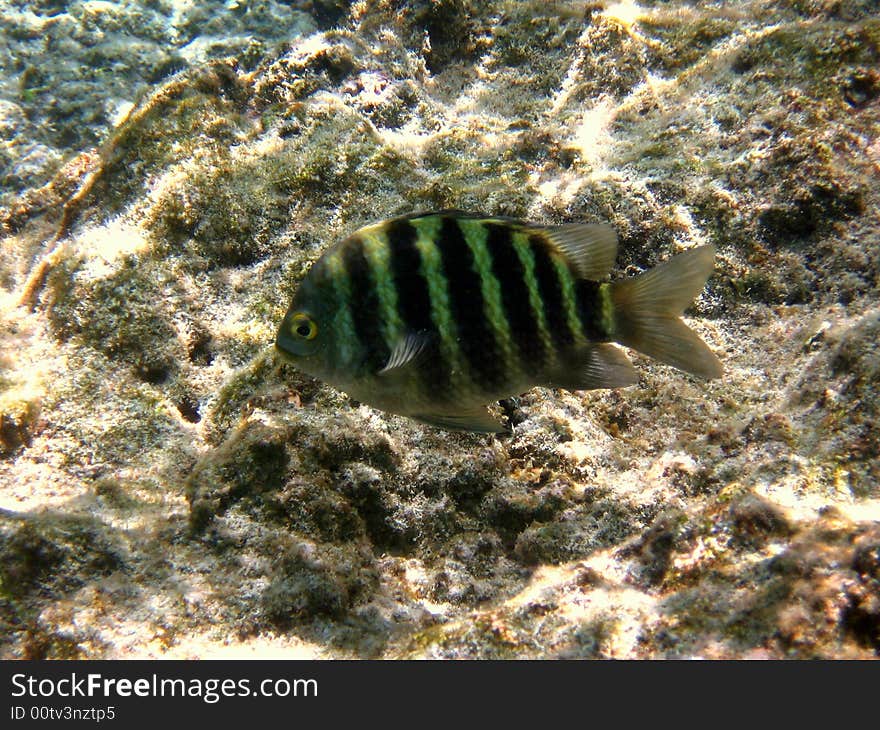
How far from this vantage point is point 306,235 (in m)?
3.44

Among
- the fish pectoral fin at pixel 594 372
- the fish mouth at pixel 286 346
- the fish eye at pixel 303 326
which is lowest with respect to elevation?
the fish pectoral fin at pixel 594 372

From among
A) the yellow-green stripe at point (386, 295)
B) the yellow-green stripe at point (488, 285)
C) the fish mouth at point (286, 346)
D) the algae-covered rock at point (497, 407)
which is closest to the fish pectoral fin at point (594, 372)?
the yellow-green stripe at point (488, 285)

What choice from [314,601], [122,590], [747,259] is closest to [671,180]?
[747,259]

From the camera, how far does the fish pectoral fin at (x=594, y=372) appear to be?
187 cm

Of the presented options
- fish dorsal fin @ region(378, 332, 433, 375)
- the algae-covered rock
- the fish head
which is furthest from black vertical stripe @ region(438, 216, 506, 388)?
the algae-covered rock

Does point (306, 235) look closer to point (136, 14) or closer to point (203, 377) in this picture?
point (203, 377)

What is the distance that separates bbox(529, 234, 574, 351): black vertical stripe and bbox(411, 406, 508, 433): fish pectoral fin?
1.16ft

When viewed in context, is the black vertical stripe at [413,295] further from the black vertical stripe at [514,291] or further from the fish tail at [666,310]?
the fish tail at [666,310]

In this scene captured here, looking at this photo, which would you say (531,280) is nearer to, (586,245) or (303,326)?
(586,245)

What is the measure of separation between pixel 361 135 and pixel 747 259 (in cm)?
263

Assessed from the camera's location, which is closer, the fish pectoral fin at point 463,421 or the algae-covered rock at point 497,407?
the fish pectoral fin at point 463,421

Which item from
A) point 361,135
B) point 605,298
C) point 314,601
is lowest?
point 314,601

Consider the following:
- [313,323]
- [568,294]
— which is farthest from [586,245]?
[313,323]

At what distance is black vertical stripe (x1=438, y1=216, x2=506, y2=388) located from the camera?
177 cm
